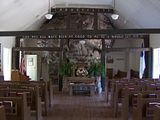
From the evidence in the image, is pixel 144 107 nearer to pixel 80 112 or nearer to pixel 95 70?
pixel 80 112

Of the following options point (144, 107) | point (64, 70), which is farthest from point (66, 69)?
point (144, 107)

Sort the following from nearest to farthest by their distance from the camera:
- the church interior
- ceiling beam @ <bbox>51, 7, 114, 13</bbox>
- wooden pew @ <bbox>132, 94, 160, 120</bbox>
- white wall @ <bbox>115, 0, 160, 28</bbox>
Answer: wooden pew @ <bbox>132, 94, 160, 120</bbox> → the church interior → white wall @ <bbox>115, 0, 160, 28</bbox> → ceiling beam @ <bbox>51, 7, 114, 13</bbox>

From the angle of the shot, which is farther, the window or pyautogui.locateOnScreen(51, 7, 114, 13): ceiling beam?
pyautogui.locateOnScreen(51, 7, 114, 13): ceiling beam

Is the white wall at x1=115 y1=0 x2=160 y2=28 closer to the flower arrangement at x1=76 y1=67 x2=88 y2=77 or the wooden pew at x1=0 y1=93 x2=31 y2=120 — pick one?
the flower arrangement at x1=76 y1=67 x2=88 y2=77

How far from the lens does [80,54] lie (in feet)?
55.7

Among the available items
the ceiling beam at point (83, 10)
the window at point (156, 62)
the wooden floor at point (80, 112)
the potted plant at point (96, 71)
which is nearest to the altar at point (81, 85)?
the potted plant at point (96, 71)

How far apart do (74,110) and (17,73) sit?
5.30 metres

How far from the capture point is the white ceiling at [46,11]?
10.4 meters

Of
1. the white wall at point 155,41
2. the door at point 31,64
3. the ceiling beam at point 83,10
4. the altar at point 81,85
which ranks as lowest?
→ the altar at point 81,85

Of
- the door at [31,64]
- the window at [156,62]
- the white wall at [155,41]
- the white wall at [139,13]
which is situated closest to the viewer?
the white wall at [139,13]

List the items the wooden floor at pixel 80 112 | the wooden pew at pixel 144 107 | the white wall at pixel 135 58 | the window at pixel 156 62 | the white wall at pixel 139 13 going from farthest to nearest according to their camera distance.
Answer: the white wall at pixel 135 58 → the window at pixel 156 62 → the white wall at pixel 139 13 → the wooden floor at pixel 80 112 → the wooden pew at pixel 144 107

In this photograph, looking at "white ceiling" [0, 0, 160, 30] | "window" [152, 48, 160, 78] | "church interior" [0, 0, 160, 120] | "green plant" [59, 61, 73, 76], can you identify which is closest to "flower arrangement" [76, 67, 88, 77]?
"church interior" [0, 0, 160, 120]

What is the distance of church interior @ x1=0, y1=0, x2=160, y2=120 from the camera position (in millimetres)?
8664

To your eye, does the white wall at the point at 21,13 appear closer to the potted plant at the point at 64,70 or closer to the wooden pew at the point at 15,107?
the potted plant at the point at 64,70
